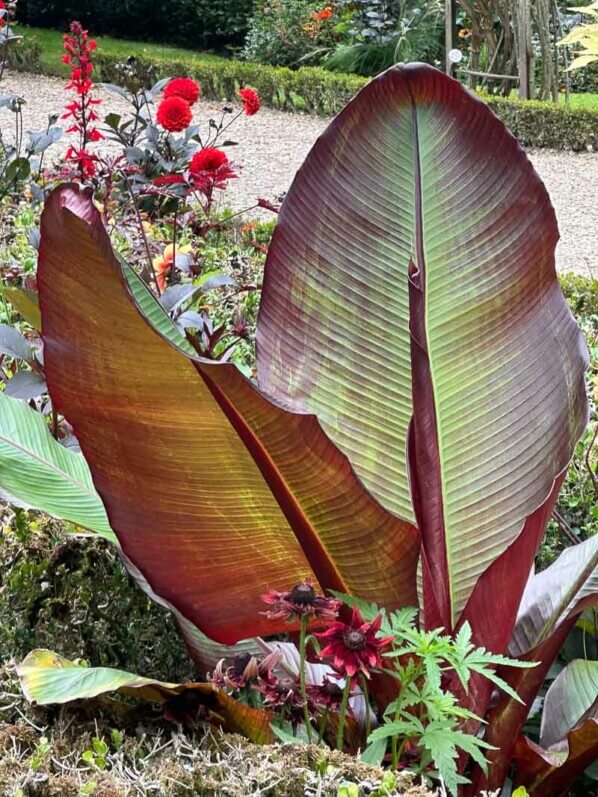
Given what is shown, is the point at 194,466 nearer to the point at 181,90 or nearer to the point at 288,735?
the point at 288,735

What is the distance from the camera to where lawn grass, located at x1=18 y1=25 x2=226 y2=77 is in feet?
45.4

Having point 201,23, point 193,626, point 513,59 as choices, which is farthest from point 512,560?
point 201,23

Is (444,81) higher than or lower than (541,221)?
higher

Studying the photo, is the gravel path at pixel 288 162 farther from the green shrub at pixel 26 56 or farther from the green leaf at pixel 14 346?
the green leaf at pixel 14 346

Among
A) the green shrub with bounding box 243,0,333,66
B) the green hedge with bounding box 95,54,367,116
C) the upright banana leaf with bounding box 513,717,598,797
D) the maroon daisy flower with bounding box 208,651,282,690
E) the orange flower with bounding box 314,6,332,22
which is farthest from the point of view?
the green shrub with bounding box 243,0,333,66

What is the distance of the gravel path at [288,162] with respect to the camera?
7.53m

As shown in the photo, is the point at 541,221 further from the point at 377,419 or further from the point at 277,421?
the point at 277,421

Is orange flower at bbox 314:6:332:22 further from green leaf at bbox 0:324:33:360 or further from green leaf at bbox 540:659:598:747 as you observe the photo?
green leaf at bbox 540:659:598:747

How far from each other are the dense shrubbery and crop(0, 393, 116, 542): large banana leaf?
15410mm

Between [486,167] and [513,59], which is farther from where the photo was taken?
[513,59]

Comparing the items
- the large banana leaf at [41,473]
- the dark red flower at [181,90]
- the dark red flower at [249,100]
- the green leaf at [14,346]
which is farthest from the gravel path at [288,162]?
the large banana leaf at [41,473]

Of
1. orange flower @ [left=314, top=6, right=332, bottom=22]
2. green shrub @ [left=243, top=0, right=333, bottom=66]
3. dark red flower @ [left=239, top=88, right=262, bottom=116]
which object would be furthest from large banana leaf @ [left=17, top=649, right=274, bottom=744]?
green shrub @ [left=243, top=0, right=333, bottom=66]

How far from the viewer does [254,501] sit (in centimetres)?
101

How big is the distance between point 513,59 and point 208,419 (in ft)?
35.7
